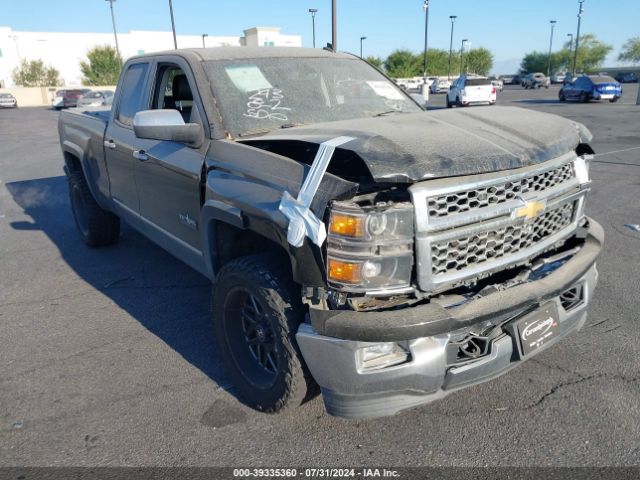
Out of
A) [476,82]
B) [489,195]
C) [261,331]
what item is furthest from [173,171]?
[476,82]

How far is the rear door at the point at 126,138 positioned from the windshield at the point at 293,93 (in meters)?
1.08

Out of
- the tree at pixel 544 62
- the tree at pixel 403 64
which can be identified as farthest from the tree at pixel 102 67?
the tree at pixel 544 62

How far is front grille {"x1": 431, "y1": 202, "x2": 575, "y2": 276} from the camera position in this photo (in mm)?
2436

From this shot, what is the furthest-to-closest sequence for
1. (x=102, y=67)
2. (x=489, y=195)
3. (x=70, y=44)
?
(x=70, y=44) → (x=102, y=67) → (x=489, y=195)

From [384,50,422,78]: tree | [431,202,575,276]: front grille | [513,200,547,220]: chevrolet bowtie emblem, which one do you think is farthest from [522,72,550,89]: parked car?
[513,200,547,220]: chevrolet bowtie emblem

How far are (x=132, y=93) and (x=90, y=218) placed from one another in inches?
71.0

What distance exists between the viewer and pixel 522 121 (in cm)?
312

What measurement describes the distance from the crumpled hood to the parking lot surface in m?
1.33

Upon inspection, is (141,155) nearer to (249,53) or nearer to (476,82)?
(249,53)

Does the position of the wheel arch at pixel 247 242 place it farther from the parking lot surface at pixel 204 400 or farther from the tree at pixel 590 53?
the tree at pixel 590 53

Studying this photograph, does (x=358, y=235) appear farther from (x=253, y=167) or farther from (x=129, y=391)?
(x=129, y=391)

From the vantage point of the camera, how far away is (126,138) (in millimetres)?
4457

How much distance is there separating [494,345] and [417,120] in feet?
4.49

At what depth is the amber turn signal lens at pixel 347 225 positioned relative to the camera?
228 cm
